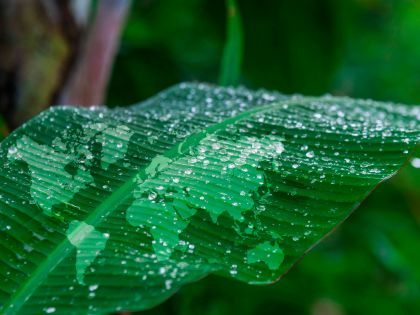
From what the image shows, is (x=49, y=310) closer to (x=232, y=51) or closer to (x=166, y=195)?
(x=166, y=195)

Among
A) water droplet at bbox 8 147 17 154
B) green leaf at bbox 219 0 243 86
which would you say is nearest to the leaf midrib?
water droplet at bbox 8 147 17 154

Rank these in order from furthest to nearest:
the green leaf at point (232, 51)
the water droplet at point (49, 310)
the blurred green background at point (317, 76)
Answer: the blurred green background at point (317, 76) → the green leaf at point (232, 51) → the water droplet at point (49, 310)

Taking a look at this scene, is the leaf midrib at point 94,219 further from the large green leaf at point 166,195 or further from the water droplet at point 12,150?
the water droplet at point 12,150

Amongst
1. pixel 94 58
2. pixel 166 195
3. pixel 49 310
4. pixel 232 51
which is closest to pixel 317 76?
pixel 232 51

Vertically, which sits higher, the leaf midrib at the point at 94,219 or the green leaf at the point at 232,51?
the green leaf at the point at 232,51

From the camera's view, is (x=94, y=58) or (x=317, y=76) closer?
(x=94, y=58)

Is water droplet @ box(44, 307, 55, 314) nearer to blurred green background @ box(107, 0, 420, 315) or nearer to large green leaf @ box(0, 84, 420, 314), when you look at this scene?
large green leaf @ box(0, 84, 420, 314)

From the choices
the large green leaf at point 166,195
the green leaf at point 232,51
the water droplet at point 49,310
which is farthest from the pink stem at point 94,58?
the water droplet at point 49,310
